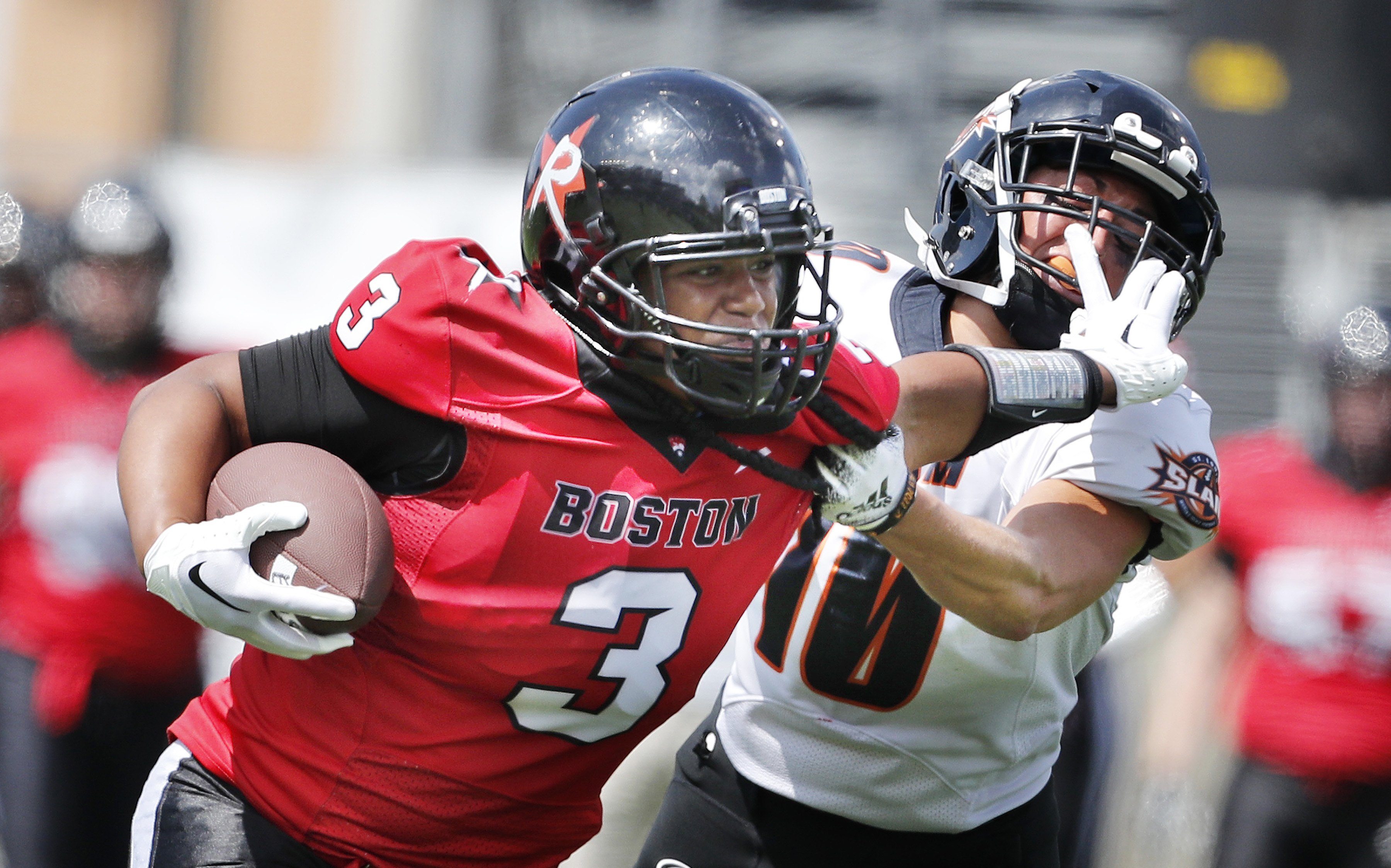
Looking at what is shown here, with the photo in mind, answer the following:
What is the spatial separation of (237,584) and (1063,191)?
61.5 inches

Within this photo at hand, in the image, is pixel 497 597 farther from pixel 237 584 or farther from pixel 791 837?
pixel 791 837

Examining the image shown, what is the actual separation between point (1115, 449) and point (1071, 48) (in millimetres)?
6537

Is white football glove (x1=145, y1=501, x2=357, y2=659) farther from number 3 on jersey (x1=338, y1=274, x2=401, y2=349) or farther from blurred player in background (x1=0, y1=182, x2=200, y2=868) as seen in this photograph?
blurred player in background (x1=0, y1=182, x2=200, y2=868)

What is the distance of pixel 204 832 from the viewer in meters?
2.21

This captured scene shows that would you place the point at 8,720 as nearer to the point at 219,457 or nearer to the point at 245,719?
the point at 245,719

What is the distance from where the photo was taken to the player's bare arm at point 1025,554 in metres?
2.30

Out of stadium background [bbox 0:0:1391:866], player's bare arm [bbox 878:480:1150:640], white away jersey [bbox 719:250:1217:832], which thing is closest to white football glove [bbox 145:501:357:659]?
player's bare arm [bbox 878:480:1150:640]

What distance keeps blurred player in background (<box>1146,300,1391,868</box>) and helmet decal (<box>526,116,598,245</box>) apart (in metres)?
2.77

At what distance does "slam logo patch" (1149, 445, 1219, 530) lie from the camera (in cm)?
252

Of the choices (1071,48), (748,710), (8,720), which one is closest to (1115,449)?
(748,710)

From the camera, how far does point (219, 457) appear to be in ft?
6.78

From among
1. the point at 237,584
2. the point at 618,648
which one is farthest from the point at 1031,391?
the point at 237,584

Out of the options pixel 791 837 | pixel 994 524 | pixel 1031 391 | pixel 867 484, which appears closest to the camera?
pixel 867 484

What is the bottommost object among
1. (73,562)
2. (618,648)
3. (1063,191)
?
(73,562)
